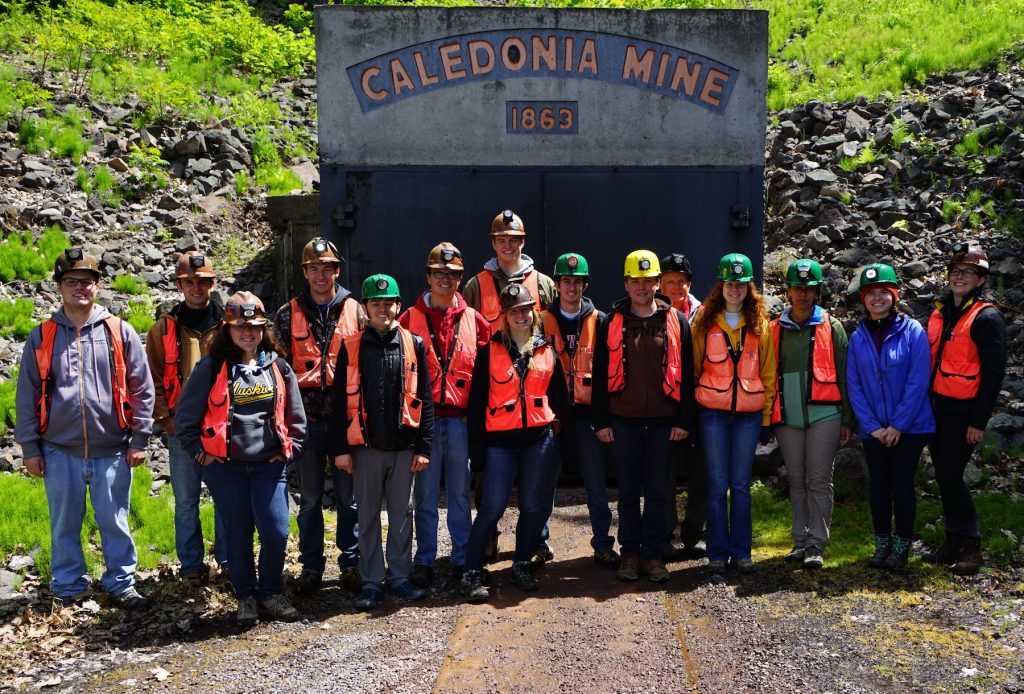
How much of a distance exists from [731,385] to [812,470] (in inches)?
34.4

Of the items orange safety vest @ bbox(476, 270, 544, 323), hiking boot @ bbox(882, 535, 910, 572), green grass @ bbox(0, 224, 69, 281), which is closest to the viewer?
hiking boot @ bbox(882, 535, 910, 572)

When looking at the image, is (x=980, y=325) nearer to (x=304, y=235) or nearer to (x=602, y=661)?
(x=602, y=661)

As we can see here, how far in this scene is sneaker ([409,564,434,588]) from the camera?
646cm

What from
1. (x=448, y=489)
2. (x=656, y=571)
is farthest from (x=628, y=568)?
(x=448, y=489)

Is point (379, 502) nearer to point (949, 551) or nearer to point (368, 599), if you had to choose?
point (368, 599)

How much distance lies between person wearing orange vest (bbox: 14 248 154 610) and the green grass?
17.9 feet

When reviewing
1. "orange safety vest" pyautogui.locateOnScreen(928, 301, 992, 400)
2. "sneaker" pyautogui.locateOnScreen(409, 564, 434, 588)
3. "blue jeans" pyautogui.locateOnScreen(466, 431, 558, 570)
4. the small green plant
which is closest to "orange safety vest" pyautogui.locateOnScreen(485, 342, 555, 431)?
"blue jeans" pyautogui.locateOnScreen(466, 431, 558, 570)

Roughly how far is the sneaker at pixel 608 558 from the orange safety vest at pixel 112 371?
3.33m

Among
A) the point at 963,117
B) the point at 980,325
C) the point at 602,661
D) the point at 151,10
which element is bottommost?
the point at 602,661

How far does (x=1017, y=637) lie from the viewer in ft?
18.0

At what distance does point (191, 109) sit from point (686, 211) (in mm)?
9102

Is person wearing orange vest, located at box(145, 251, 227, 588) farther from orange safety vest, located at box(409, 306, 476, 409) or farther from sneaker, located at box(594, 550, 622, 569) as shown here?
sneaker, located at box(594, 550, 622, 569)

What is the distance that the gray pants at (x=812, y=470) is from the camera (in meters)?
6.65

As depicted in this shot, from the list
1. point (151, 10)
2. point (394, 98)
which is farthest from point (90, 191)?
point (151, 10)
